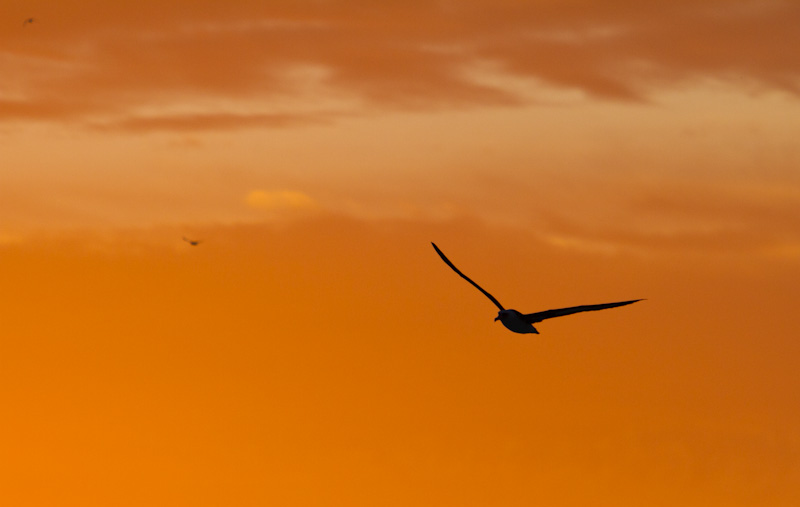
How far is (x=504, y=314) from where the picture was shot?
256 feet

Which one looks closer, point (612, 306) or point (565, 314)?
point (612, 306)

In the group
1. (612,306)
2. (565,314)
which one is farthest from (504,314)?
(612,306)

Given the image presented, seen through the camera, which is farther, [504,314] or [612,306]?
[504,314]

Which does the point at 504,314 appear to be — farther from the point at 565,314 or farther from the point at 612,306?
the point at 612,306

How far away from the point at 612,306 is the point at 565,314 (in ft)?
19.0

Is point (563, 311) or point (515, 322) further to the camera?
point (515, 322)

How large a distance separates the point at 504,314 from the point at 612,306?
9624 mm

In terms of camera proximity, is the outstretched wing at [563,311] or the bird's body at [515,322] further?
the bird's body at [515,322]

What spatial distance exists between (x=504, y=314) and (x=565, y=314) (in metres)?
4.26

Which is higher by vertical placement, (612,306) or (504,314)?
(612,306)

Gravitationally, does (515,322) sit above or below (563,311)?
below

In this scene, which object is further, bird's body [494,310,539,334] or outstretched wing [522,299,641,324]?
bird's body [494,310,539,334]

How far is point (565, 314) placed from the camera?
75562mm
